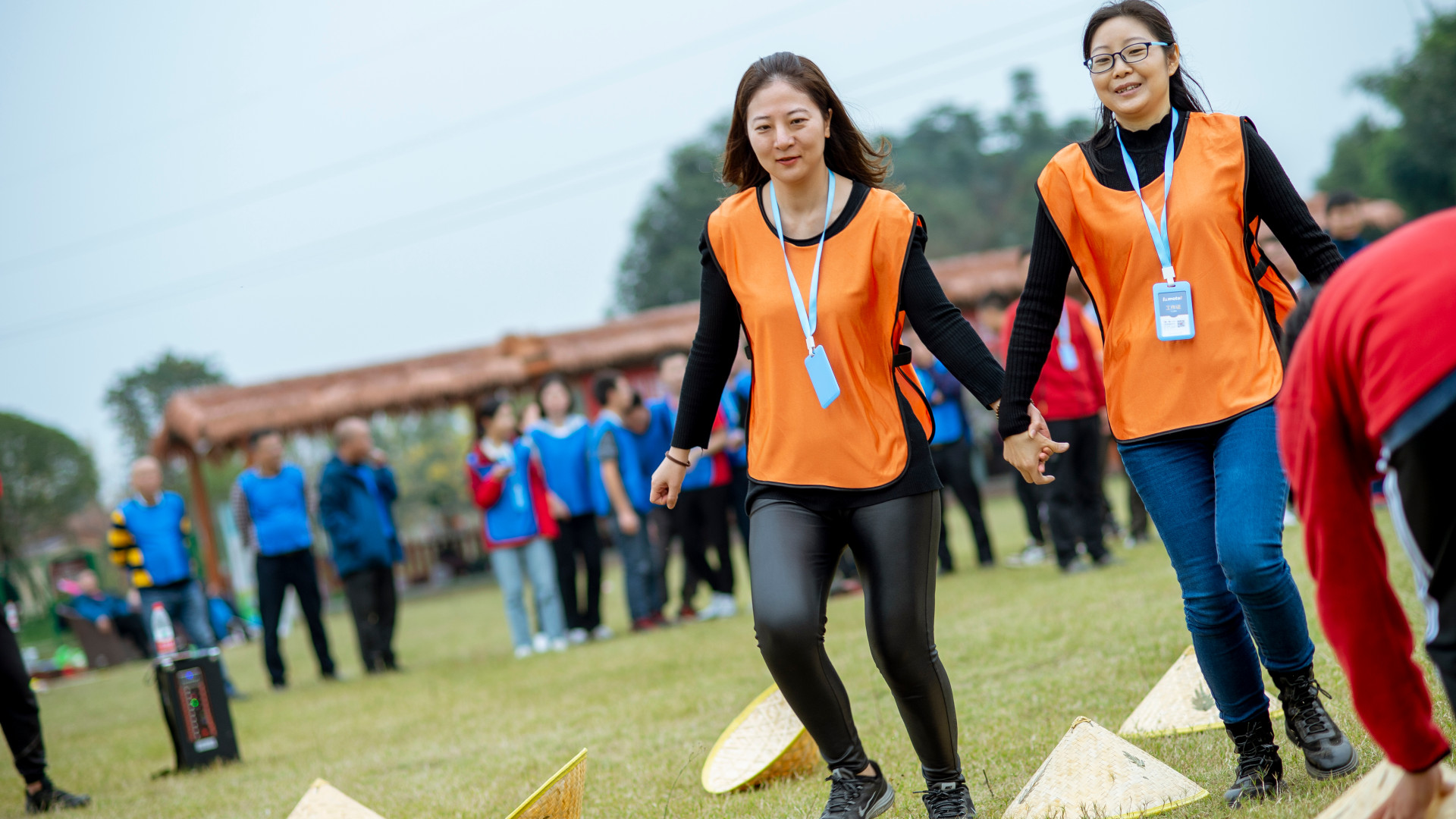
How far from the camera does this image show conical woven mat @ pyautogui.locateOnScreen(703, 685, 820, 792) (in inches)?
151

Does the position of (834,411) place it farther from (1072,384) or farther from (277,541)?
(277,541)

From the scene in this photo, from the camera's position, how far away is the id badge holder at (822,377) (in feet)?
9.54

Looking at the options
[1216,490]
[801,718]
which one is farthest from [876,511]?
[1216,490]

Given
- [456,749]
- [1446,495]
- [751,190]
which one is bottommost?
[456,749]

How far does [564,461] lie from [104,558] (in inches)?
1198

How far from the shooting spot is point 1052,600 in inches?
275

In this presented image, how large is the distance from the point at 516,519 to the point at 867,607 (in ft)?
21.5

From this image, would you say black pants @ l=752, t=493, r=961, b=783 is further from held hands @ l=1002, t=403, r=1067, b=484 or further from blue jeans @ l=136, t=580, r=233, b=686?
blue jeans @ l=136, t=580, r=233, b=686

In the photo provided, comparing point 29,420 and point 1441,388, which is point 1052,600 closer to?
point 1441,388

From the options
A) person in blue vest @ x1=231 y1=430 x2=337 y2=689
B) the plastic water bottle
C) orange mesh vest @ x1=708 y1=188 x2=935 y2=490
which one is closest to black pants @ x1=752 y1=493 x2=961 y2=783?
orange mesh vest @ x1=708 y1=188 x2=935 y2=490

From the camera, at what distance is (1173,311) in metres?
2.79

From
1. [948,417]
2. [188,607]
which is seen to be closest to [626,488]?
[948,417]

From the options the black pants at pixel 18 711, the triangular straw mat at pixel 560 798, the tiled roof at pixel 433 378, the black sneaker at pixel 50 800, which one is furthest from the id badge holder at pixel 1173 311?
the tiled roof at pixel 433 378

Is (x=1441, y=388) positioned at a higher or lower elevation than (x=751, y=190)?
lower
